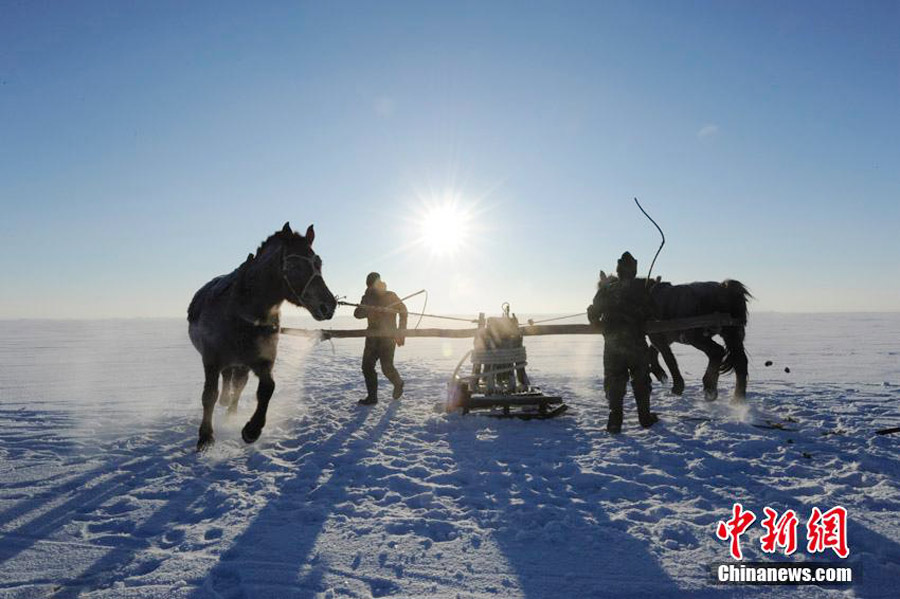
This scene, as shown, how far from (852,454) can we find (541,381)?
704 cm

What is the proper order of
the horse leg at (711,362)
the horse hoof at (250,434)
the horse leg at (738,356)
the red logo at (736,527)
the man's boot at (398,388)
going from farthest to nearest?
the man's boot at (398,388)
the horse leg at (711,362)
the horse leg at (738,356)
the horse hoof at (250,434)
the red logo at (736,527)

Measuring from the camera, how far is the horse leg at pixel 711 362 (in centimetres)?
842

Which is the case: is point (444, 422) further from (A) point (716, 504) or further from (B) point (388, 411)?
(A) point (716, 504)

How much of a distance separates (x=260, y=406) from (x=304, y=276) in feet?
5.73

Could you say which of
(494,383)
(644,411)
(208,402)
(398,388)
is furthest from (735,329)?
(208,402)

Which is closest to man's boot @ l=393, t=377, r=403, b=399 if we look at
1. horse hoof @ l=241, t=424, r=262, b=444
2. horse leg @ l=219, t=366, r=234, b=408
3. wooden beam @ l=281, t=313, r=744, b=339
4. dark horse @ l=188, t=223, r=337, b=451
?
wooden beam @ l=281, t=313, r=744, b=339

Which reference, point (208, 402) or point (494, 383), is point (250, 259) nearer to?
point (208, 402)

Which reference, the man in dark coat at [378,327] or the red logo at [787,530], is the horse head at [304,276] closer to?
the man in dark coat at [378,327]

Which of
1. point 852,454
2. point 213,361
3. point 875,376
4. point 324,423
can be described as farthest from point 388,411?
point 875,376

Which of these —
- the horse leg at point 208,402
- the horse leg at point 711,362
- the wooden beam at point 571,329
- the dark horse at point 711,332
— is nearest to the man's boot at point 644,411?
the wooden beam at point 571,329

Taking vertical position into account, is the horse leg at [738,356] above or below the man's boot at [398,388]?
above

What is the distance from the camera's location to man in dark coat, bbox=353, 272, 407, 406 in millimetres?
8773

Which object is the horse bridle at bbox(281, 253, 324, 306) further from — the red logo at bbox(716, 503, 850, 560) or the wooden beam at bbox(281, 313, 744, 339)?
the red logo at bbox(716, 503, 850, 560)

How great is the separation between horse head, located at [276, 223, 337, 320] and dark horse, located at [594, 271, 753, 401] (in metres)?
5.95
